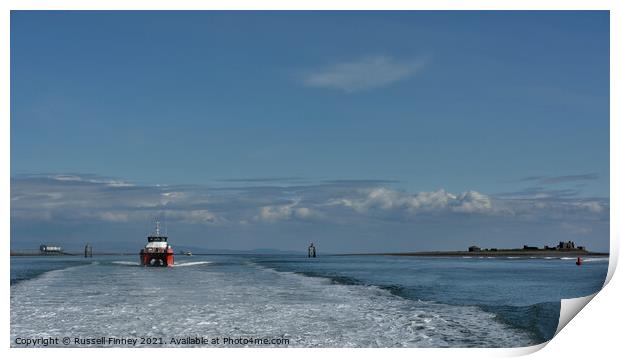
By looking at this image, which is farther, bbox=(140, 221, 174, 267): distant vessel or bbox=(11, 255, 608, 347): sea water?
bbox=(140, 221, 174, 267): distant vessel

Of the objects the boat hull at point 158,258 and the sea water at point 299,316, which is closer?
the sea water at point 299,316

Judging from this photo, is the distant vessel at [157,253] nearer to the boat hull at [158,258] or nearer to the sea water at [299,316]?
the boat hull at [158,258]

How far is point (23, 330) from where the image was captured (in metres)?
19.6

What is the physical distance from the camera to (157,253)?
235 ft

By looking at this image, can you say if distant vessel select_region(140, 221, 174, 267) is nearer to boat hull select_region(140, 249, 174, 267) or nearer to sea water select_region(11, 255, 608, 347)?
boat hull select_region(140, 249, 174, 267)

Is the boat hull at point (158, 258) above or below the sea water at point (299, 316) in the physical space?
below

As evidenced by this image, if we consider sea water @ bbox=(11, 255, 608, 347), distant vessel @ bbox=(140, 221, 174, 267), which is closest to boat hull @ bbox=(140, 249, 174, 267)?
distant vessel @ bbox=(140, 221, 174, 267)

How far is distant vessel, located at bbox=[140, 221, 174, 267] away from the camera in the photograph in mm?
70938

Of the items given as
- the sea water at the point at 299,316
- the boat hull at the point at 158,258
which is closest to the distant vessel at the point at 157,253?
the boat hull at the point at 158,258

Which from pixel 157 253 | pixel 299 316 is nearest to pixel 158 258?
pixel 157 253

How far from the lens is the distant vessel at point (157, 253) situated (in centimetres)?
7094

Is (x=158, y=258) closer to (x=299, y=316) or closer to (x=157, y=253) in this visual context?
(x=157, y=253)

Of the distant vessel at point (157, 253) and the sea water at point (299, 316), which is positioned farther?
the distant vessel at point (157, 253)
